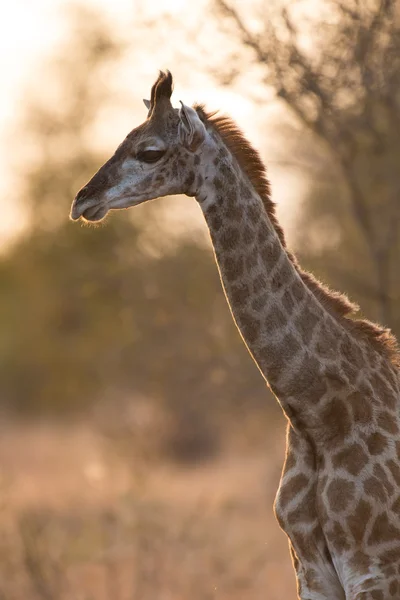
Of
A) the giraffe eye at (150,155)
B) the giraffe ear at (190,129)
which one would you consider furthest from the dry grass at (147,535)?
the giraffe ear at (190,129)

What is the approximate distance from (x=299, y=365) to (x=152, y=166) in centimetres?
131

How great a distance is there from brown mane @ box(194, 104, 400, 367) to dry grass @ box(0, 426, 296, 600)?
6.72 m

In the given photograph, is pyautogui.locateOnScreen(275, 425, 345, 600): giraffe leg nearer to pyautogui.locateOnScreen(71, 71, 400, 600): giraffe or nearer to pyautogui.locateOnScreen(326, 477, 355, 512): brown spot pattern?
pyautogui.locateOnScreen(71, 71, 400, 600): giraffe

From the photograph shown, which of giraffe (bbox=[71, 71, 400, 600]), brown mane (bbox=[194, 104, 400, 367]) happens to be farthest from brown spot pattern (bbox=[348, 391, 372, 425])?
brown mane (bbox=[194, 104, 400, 367])

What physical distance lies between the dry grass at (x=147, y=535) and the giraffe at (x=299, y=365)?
6.69m

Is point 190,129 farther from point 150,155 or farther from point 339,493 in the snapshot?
point 339,493

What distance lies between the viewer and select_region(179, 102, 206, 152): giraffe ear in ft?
23.2

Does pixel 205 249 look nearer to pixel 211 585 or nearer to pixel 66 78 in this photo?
pixel 211 585

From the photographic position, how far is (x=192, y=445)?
2964cm

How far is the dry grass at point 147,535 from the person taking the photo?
1444 centimetres

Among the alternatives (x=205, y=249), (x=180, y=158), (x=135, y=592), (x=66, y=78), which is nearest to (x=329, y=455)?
(x=180, y=158)

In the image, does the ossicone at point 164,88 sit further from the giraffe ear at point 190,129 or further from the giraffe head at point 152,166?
the giraffe ear at point 190,129

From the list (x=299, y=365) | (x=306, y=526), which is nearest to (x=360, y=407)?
(x=299, y=365)

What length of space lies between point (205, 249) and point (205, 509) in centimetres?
581
